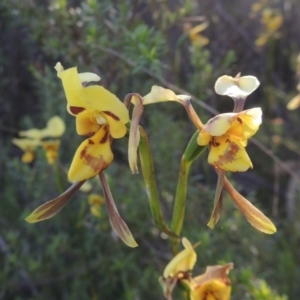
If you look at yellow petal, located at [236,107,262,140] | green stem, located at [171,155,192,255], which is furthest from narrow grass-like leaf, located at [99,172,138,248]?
yellow petal, located at [236,107,262,140]

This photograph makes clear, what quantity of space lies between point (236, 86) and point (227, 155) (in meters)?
0.12

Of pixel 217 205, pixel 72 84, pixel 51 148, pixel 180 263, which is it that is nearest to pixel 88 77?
pixel 72 84

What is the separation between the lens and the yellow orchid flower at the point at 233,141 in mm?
818

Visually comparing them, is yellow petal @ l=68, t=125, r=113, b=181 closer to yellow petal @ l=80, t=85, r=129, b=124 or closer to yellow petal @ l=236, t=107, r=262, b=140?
yellow petal @ l=80, t=85, r=129, b=124

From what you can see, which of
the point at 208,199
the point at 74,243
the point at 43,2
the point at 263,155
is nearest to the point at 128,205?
the point at 208,199

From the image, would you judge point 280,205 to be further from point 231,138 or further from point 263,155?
point 231,138

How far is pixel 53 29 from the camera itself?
1708mm

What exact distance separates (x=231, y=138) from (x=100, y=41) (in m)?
0.88

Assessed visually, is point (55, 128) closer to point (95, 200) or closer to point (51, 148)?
point (51, 148)

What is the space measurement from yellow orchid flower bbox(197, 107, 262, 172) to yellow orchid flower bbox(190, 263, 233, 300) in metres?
0.23

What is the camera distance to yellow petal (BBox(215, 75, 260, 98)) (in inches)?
33.4

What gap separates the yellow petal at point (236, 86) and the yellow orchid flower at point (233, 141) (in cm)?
4

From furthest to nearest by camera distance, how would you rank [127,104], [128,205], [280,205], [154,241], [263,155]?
[263,155]
[280,205]
[154,241]
[128,205]
[127,104]

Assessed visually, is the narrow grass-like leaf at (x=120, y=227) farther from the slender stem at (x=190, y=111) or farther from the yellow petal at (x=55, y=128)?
the yellow petal at (x=55, y=128)
